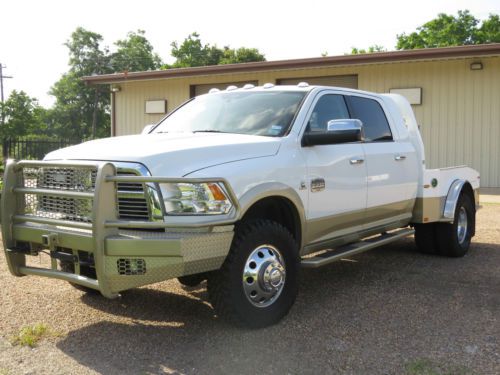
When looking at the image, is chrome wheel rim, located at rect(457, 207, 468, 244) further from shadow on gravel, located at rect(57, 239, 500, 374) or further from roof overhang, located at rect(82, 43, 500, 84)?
roof overhang, located at rect(82, 43, 500, 84)

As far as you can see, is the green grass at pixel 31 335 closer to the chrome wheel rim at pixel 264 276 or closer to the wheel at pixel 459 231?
the chrome wheel rim at pixel 264 276

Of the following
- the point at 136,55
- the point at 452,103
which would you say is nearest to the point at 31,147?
the point at 452,103

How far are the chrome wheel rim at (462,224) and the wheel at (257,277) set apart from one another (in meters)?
3.69

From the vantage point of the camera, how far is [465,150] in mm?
14852

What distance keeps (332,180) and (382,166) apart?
1.00 m

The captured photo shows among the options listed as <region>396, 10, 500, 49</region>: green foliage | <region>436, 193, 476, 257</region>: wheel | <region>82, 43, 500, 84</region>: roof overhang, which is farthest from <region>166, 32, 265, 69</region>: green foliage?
<region>436, 193, 476, 257</region>: wheel

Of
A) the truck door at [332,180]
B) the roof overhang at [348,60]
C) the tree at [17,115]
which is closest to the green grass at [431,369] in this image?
the truck door at [332,180]

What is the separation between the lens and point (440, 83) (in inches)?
591

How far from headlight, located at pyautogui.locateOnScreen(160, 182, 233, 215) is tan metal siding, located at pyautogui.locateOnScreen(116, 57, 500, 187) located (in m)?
12.3

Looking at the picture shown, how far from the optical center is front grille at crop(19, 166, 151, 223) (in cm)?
390

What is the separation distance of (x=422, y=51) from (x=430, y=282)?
31.7ft

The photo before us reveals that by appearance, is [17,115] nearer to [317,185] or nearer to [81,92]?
[81,92]

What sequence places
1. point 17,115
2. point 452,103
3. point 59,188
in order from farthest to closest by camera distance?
point 17,115 → point 452,103 → point 59,188

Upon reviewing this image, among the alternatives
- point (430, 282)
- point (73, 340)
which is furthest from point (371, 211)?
point (73, 340)
